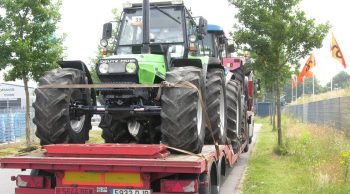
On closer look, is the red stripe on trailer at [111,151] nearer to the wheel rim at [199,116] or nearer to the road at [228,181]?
the wheel rim at [199,116]

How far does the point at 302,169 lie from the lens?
11.7 metres

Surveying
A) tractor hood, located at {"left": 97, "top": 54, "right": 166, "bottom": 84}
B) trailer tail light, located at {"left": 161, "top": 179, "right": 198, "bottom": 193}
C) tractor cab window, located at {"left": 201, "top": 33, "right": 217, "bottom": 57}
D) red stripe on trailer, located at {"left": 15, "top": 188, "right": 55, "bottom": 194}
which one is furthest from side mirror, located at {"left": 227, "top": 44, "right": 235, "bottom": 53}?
red stripe on trailer, located at {"left": 15, "top": 188, "right": 55, "bottom": 194}

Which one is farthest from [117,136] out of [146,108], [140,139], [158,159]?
[158,159]

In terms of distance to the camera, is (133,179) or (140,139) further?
(140,139)

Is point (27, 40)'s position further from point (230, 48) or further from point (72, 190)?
point (72, 190)

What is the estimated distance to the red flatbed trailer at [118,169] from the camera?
19.1ft

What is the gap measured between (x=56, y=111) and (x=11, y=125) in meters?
15.3

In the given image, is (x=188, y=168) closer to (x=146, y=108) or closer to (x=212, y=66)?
(x=146, y=108)

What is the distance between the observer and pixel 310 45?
14.8m

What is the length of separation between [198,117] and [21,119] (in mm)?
17373

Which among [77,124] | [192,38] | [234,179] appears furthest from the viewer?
[234,179]

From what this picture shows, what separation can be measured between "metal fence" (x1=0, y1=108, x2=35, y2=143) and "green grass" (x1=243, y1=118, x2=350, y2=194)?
10.7 meters

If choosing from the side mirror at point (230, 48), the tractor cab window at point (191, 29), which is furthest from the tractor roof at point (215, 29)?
the tractor cab window at point (191, 29)

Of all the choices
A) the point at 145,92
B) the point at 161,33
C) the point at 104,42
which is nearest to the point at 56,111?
the point at 145,92
